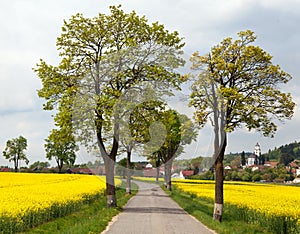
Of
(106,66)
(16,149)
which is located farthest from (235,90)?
(16,149)

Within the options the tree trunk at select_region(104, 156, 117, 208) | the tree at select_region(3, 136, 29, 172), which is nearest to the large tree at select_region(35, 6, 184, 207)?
the tree trunk at select_region(104, 156, 117, 208)

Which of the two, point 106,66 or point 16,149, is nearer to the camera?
point 106,66

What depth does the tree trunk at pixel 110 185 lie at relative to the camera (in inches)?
1063

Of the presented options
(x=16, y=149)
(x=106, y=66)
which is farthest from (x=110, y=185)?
(x=16, y=149)

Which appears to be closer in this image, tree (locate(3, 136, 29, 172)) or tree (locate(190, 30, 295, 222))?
tree (locate(190, 30, 295, 222))

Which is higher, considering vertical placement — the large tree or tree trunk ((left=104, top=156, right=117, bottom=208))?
the large tree

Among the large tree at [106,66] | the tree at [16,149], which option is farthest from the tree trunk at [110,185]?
the tree at [16,149]

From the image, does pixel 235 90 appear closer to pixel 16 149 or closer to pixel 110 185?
pixel 110 185

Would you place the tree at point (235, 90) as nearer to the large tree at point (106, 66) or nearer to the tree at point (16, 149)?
the large tree at point (106, 66)

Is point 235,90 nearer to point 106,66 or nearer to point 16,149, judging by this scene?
point 106,66

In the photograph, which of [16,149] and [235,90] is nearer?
[235,90]

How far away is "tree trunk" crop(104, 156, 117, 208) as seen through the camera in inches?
1063

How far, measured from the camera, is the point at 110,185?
2736 centimetres

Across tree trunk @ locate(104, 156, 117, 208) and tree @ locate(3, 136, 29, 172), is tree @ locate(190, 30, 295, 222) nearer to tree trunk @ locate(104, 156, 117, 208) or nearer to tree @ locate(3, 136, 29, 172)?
tree trunk @ locate(104, 156, 117, 208)
